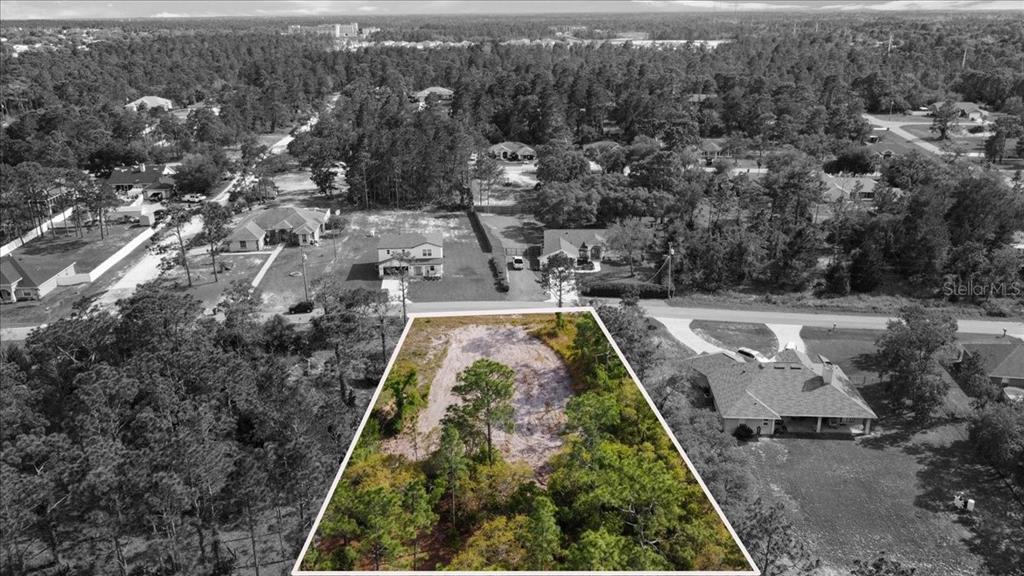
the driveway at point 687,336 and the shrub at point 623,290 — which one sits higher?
the shrub at point 623,290

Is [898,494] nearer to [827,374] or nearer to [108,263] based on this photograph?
[827,374]

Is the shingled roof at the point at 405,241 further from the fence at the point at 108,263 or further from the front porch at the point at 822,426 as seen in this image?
the front porch at the point at 822,426

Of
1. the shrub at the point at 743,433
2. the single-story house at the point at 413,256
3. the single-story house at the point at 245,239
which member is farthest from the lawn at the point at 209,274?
the shrub at the point at 743,433

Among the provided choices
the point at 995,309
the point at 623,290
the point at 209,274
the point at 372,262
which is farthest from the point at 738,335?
the point at 209,274

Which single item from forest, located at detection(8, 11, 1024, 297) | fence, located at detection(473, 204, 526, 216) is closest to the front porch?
forest, located at detection(8, 11, 1024, 297)

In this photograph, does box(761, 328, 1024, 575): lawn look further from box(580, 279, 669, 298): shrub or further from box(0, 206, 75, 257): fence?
box(0, 206, 75, 257): fence
